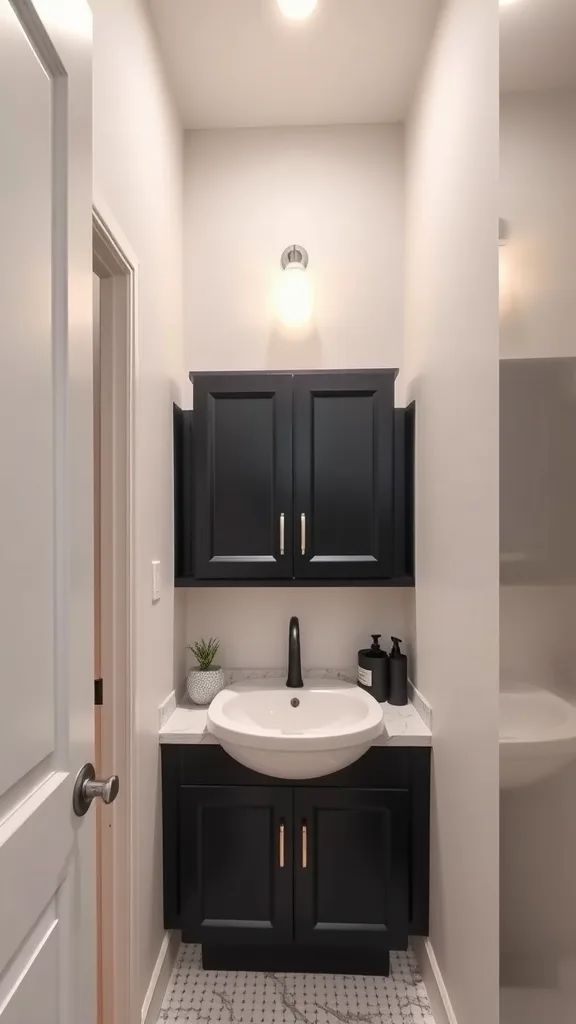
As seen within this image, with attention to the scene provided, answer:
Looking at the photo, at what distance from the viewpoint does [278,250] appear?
2.05m

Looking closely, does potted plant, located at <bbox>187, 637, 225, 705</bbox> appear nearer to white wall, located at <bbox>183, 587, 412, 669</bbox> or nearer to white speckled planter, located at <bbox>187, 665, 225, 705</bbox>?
white speckled planter, located at <bbox>187, 665, 225, 705</bbox>

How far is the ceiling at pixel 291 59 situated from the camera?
5.08 ft

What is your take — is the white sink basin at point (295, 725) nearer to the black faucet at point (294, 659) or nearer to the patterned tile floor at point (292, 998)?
the black faucet at point (294, 659)

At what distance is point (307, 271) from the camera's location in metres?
2.05

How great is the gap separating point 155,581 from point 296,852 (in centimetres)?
92

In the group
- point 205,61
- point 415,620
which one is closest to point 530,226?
point 415,620

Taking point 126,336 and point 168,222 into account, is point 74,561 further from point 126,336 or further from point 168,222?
point 168,222

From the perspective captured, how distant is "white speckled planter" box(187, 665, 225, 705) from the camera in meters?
1.84

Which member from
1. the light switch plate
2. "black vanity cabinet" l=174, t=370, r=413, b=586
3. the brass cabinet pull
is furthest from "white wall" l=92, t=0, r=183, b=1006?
the brass cabinet pull

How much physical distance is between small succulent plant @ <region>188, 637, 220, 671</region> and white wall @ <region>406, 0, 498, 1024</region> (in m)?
0.73

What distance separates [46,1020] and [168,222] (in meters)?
1.95

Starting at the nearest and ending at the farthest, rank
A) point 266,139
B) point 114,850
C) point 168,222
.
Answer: point 114,850, point 168,222, point 266,139

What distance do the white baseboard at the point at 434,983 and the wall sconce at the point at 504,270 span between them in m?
1.66

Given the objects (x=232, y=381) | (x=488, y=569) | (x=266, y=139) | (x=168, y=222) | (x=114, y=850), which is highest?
(x=266, y=139)
